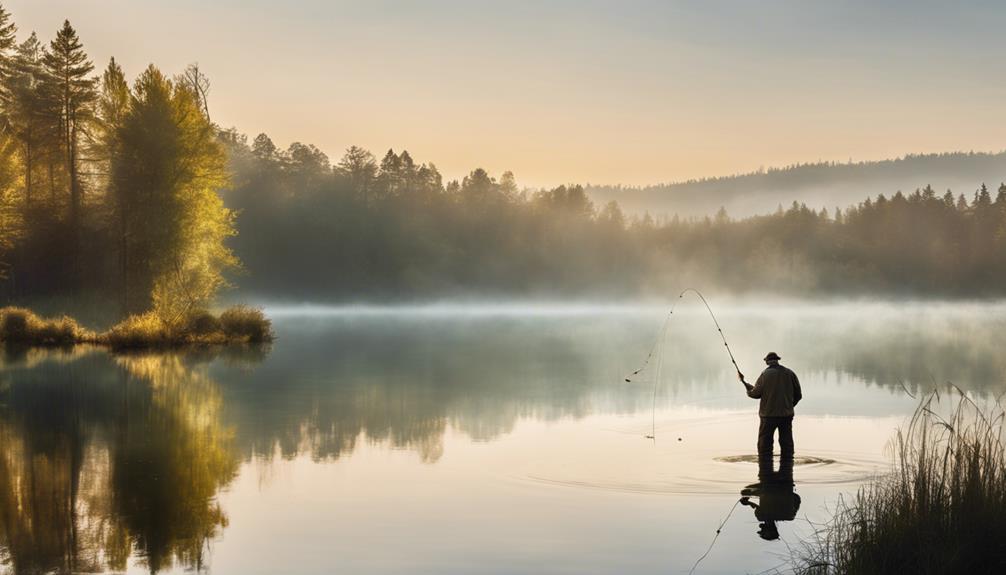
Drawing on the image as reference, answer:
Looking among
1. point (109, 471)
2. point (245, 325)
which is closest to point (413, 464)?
point (109, 471)

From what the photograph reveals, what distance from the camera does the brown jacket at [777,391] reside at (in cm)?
1956

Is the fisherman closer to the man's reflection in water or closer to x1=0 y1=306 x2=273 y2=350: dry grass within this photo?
the man's reflection in water

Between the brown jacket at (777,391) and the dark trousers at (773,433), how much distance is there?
0.19 meters

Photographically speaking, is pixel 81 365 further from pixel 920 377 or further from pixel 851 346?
pixel 851 346

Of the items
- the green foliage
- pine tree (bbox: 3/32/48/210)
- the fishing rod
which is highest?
pine tree (bbox: 3/32/48/210)

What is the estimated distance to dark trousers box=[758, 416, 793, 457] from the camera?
65.6 ft

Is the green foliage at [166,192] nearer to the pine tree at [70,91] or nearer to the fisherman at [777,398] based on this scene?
the pine tree at [70,91]

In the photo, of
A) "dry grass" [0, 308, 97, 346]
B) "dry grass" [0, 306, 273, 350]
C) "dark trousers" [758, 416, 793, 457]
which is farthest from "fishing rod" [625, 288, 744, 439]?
"dry grass" [0, 308, 97, 346]

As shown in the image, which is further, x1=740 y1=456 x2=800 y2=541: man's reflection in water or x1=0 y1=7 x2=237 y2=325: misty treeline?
x1=0 y1=7 x2=237 y2=325: misty treeline

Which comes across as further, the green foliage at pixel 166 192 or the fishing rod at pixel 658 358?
the green foliage at pixel 166 192

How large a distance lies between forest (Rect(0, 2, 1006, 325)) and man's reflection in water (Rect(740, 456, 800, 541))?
3966 centimetres

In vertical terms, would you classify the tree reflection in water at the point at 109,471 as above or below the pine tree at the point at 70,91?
below

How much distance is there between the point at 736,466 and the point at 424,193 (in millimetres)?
159691

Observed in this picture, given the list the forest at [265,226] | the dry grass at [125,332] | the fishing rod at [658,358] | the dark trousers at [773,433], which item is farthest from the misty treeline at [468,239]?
the dark trousers at [773,433]
